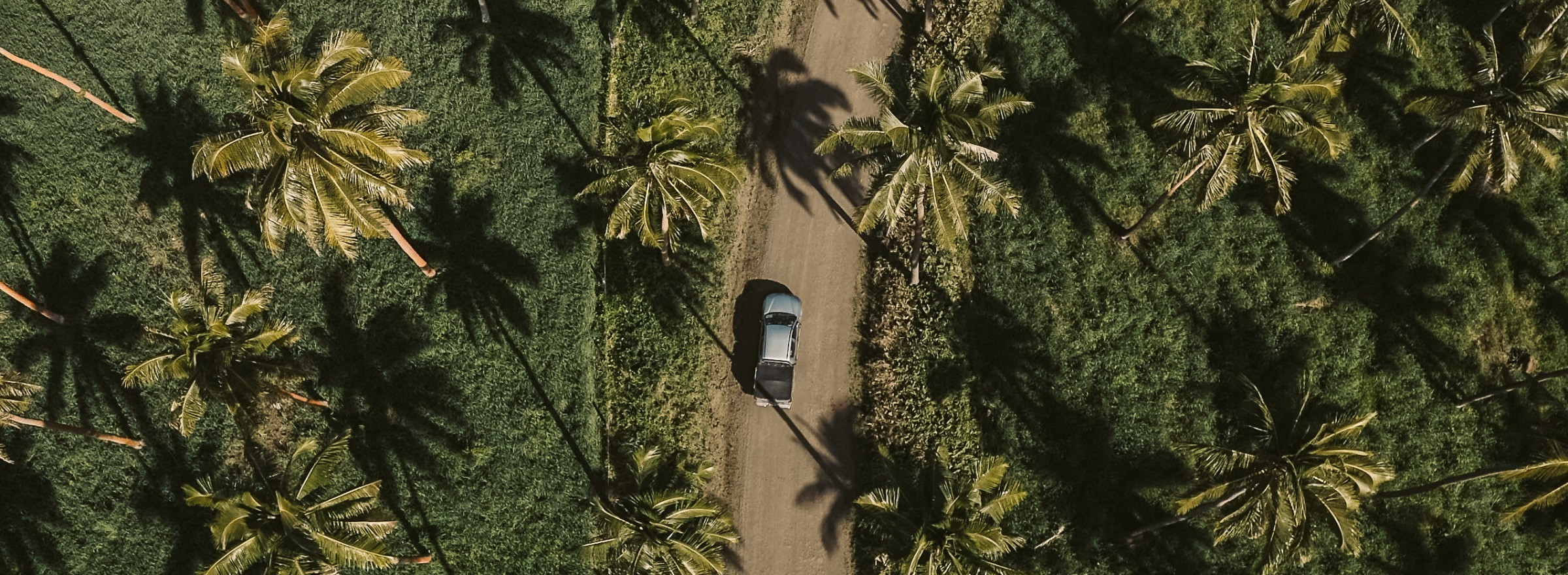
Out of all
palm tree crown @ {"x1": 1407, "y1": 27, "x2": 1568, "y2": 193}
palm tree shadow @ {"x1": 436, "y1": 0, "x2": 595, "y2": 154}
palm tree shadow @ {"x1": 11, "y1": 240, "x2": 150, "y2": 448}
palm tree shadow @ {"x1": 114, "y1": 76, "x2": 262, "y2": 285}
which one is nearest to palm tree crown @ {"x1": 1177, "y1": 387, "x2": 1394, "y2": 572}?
palm tree crown @ {"x1": 1407, "y1": 27, "x2": 1568, "y2": 193}

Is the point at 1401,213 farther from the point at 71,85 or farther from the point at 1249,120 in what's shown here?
the point at 71,85

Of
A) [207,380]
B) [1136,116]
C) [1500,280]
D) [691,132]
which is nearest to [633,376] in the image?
[691,132]

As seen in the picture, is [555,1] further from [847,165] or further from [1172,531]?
[1172,531]

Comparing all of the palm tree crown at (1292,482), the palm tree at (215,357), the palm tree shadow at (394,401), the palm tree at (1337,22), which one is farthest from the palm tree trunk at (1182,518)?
the palm tree at (215,357)

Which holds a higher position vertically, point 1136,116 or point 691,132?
point 1136,116

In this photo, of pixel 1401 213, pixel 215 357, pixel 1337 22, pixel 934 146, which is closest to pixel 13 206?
pixel 215 357

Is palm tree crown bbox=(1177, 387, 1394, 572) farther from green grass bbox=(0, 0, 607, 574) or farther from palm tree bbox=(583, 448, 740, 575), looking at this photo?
green grass bbox=(0, 0, 607, 574)
